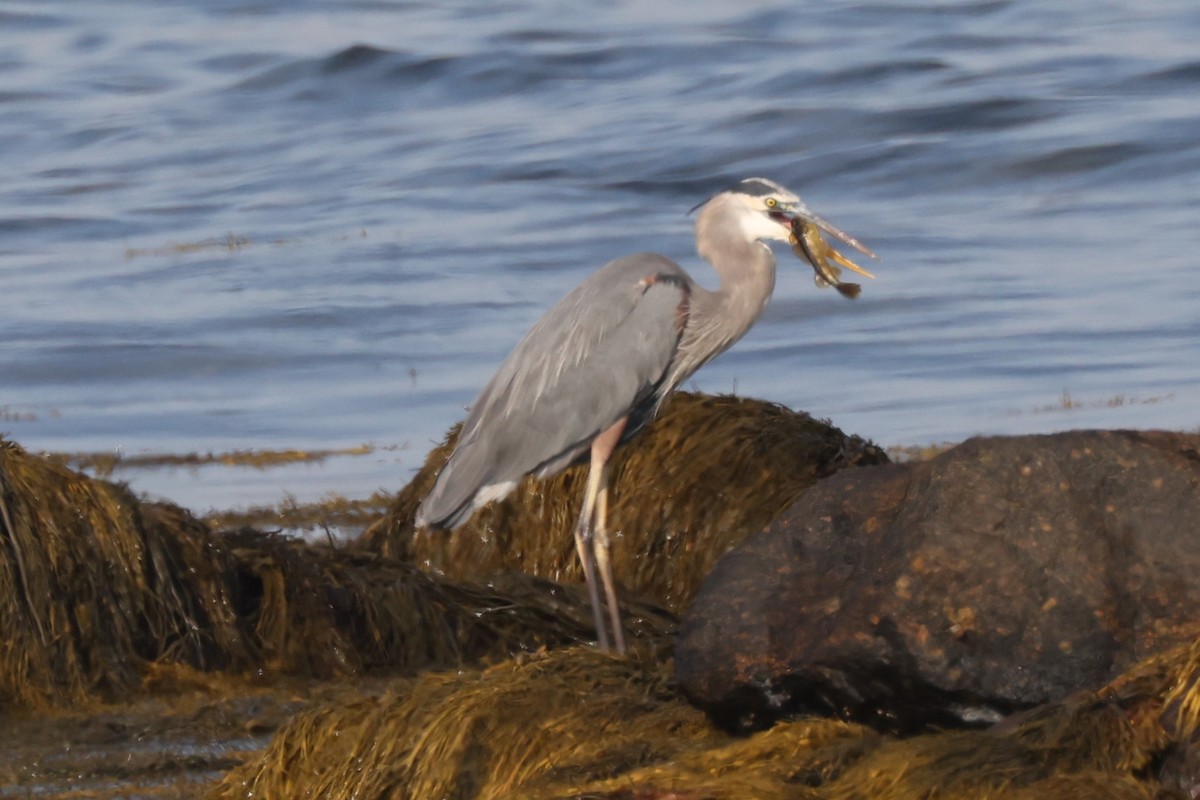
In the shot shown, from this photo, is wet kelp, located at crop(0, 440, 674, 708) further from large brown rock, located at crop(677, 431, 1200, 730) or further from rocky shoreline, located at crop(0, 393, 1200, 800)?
large brown rock, located at crop(677, 431, 1200, 730)

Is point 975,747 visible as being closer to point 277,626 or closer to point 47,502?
point 277,626

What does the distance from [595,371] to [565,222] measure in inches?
485

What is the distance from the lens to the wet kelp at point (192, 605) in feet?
19.5

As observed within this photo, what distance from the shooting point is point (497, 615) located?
20.6 feet

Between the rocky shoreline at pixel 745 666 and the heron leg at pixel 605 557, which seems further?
the heron leg at pixel 605 557

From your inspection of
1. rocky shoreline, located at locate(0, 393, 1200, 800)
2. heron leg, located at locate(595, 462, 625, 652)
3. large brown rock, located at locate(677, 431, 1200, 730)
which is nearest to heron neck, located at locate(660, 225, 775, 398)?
heron leg, located at locate(595, 462, 625, 652)

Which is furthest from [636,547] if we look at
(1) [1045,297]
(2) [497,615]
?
(1) [1045,297]

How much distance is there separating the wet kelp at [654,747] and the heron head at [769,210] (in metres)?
1.67

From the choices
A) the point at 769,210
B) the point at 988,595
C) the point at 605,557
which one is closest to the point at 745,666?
the point at 988,595

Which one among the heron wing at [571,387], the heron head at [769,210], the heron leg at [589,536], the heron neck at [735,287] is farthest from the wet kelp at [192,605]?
the heron head at [769,210]

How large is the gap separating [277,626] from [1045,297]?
29.4 feet

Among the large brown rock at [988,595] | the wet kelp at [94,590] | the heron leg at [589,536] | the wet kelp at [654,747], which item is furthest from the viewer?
the heron leg at [589,536]

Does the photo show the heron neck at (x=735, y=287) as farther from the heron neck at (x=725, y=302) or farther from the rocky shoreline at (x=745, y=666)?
the rocky shoreline at (x=745, y=666)

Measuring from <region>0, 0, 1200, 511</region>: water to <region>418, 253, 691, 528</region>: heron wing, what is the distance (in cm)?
286
